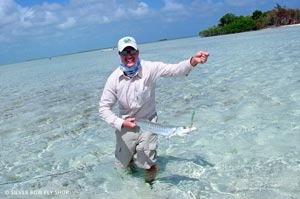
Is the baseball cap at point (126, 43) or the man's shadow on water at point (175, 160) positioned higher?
the baseball cap at point (126, 43)

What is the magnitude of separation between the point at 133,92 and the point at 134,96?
57 mm

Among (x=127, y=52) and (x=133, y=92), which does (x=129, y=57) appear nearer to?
(x=127, y=52)

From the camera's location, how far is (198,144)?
7.03 metres

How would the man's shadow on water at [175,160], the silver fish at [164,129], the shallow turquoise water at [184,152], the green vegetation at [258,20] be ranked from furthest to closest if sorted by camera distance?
the green vegetation at [258,20] < the man's shadow on water at [175,160] < the shallow turquoise water at [184,152] < the silver fish at [164,129]

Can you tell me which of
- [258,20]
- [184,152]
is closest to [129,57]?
[184,152]

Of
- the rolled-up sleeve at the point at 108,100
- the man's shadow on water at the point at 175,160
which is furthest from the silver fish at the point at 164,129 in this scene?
the man's shadow on water at the point at 175,160

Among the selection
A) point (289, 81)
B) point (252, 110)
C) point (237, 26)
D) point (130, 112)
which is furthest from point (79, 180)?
point (237, 26)

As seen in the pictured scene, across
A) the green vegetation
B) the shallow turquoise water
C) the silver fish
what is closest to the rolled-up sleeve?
the silver fish

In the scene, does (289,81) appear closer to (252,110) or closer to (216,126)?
(252,110)

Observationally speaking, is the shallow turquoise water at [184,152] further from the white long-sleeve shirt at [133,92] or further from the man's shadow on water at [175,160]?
the white long-sleeve shirt at [133,92]

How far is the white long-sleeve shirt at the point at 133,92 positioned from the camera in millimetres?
4984

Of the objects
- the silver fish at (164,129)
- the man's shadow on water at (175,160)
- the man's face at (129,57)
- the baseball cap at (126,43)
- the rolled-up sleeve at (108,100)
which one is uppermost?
the baseball cap at (126,43)

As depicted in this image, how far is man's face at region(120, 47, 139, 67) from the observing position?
15.9 ft

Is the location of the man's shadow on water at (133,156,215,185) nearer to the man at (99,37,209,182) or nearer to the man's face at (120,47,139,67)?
the man at (99,37,209,182)
